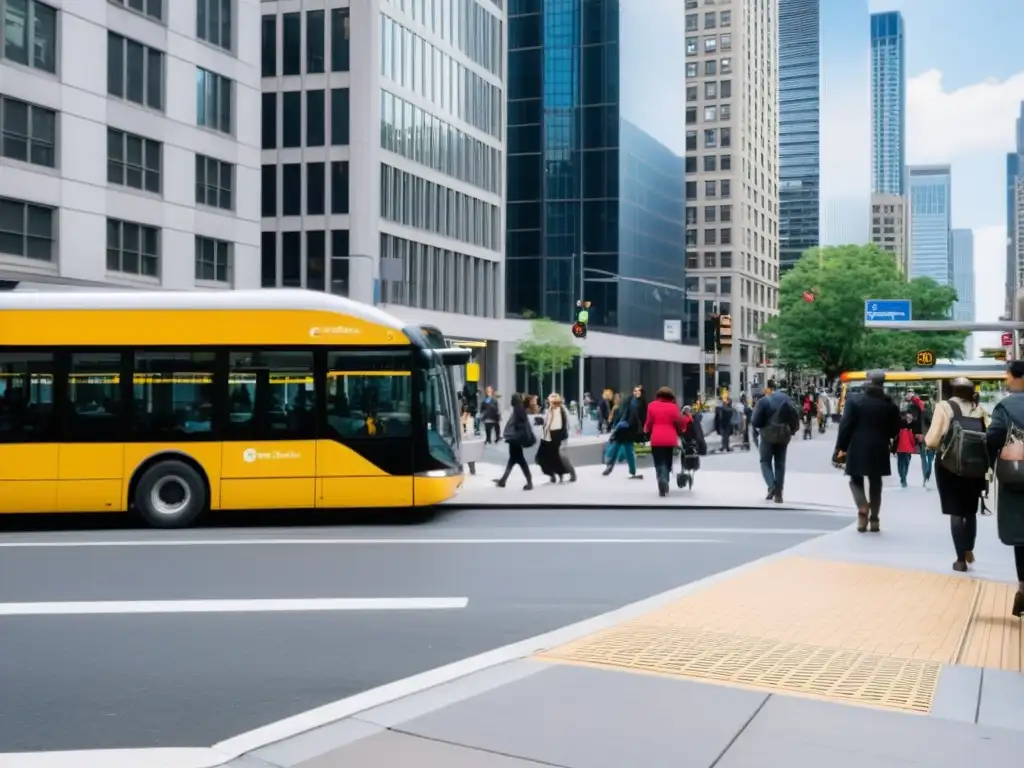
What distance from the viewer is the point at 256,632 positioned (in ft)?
27.0

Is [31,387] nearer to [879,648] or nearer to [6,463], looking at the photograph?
[6,463]

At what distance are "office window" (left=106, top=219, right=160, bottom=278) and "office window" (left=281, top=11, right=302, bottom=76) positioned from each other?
66.5 feet

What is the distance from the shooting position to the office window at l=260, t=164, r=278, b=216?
55.9m

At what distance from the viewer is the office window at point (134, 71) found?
3588 centimetres

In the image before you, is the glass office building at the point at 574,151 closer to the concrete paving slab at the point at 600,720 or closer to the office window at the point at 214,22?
the office window at the point at 214,22

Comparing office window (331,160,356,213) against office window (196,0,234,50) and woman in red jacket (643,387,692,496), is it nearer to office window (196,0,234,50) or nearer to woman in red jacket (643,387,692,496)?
office window (196,0,234,50)

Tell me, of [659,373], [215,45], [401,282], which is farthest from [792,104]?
[215,45]

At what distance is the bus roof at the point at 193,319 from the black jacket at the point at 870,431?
5.56 meters

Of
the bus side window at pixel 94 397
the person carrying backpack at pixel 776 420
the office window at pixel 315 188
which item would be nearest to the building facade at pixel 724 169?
the office window at pixel 315 188

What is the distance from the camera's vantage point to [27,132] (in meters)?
32.7

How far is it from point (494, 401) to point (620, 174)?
55.7 m

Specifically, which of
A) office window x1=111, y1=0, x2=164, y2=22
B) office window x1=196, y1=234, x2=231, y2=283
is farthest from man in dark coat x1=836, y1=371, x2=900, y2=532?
office window x1=196, y1=234, x2=231, y2=283

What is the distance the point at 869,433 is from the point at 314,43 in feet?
152

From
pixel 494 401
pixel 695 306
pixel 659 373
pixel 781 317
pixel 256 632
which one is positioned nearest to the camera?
pixel 256 632
